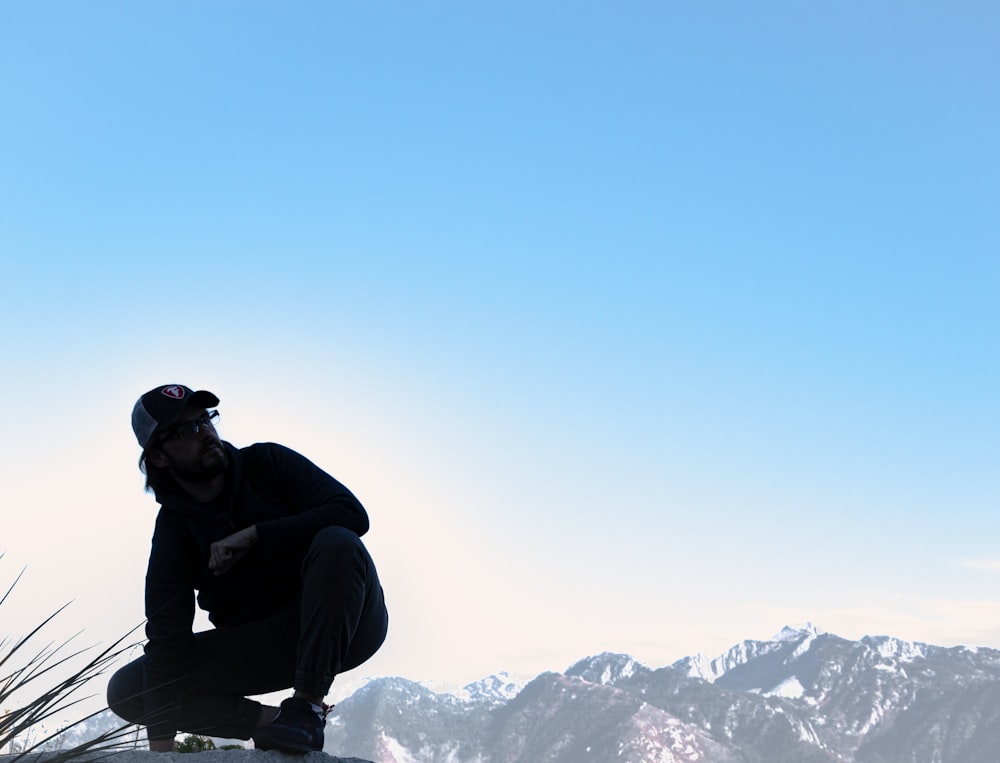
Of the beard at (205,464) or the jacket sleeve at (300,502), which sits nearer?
the jacket sleeve at (300,502)

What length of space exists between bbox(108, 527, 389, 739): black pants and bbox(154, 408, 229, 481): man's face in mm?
568

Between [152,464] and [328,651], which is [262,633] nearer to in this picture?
[328,651]

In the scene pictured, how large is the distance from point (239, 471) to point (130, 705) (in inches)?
39.8

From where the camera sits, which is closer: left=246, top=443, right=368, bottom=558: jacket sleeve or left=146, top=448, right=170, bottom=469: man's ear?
left=246, top=443, right=368, bottom=558: jacket sleeve

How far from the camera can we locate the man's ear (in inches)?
152

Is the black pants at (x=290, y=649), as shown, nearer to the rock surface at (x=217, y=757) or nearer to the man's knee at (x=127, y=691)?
the man's knee at (x=127, y=691)

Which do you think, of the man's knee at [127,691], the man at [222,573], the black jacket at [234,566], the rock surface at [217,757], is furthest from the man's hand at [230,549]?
the man's knee at [127,691]

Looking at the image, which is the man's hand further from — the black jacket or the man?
the black jacket

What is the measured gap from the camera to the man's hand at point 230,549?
3529 millimetres

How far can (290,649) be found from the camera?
377cm

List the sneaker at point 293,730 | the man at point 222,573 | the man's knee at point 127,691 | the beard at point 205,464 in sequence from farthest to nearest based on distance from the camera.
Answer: the man's knee at point 127,691 → the beard at point 205,464 → the man at point 222,573 → the sneaker at point 293,730

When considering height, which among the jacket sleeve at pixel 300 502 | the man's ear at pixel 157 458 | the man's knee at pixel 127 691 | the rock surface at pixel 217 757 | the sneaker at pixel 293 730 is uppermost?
the man's ear at pixel 157 458

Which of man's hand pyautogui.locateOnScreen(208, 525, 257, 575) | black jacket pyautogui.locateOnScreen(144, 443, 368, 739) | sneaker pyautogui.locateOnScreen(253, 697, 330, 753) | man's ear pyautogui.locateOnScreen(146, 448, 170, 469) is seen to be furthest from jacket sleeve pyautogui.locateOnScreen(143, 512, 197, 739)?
sneaker pyautogui.locateOnScreen(253, 697, 330, 753)

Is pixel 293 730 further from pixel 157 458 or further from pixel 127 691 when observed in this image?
pixel 157 458
